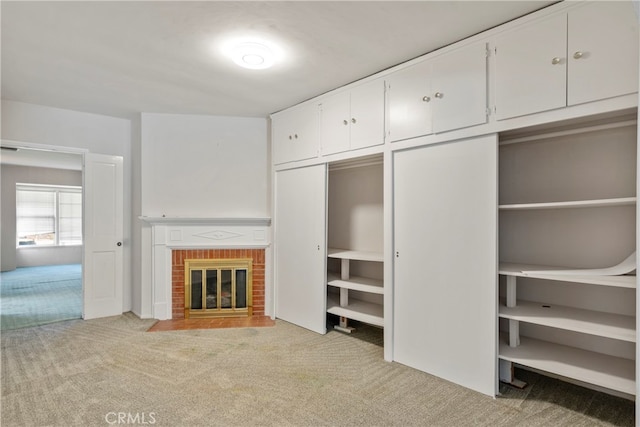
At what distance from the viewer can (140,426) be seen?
6.57 feet

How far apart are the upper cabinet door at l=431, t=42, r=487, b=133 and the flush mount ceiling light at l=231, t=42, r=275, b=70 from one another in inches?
51.4

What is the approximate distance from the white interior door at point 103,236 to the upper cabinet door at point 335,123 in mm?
2743

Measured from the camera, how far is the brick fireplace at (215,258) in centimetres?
410

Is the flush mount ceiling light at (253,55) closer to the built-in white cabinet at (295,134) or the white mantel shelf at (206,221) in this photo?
the built-in white cabinet at (295,134)

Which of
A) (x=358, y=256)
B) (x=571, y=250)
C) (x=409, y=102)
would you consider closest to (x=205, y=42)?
(x=409, y=102)

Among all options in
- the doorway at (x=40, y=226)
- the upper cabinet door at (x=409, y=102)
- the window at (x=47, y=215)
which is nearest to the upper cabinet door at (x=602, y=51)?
the upper cabinet door at (x=409, y=102)

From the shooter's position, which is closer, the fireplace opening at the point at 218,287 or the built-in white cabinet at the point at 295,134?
the built-in white cabinet at the point at 295,134

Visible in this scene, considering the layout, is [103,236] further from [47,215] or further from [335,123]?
[47,215]

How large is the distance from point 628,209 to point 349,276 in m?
2.50

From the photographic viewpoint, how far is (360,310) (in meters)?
3.53

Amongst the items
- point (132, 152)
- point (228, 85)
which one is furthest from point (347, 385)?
point (132, 152)

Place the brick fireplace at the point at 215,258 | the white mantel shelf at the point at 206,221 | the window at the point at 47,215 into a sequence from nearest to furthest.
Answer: the white mantel shelf at the point at 206,221
the brick fireplace at the point at 215,258
the window at the point at 47,215

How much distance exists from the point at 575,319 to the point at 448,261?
33.4 inches

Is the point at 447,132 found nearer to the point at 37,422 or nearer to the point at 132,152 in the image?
the point at 37,422
